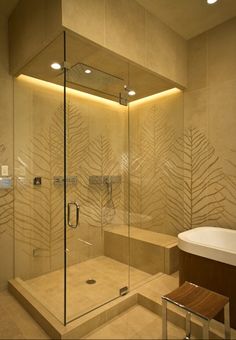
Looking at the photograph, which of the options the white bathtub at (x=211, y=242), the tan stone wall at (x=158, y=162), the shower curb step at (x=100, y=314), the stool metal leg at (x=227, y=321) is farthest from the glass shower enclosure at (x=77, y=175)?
the stool metal leg at (x=227, y=321)

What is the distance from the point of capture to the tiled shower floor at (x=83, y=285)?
88.1 inches

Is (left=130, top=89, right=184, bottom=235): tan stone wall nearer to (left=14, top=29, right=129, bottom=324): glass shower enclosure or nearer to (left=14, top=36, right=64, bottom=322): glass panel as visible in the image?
(left=14, top=29, right=129, bottom=324): glass shower enclosure

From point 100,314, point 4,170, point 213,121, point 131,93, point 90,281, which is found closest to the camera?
point 100,314

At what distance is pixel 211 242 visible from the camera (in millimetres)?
2820

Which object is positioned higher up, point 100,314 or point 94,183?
point 94,183

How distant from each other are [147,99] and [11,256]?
303cm

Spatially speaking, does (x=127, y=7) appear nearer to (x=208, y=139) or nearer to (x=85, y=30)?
(x=85, y=30)

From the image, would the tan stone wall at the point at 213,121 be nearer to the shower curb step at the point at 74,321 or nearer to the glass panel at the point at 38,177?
the shower curb step at the point at 74,321

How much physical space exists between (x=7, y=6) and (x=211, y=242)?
12.1ft

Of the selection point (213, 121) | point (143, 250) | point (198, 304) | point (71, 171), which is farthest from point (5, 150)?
point (213, 121)

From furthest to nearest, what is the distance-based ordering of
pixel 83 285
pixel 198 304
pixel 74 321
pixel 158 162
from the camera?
1. pixel 158 162
2. pixel 83 285
3. pixel 74 321
4. pixel 198 304

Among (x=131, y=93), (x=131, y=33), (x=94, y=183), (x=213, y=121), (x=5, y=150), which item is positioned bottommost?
(x=94, y=183)

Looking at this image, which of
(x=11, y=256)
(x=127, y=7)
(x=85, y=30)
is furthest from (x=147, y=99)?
(x=11, y=256)

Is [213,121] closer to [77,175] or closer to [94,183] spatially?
[94,183]
